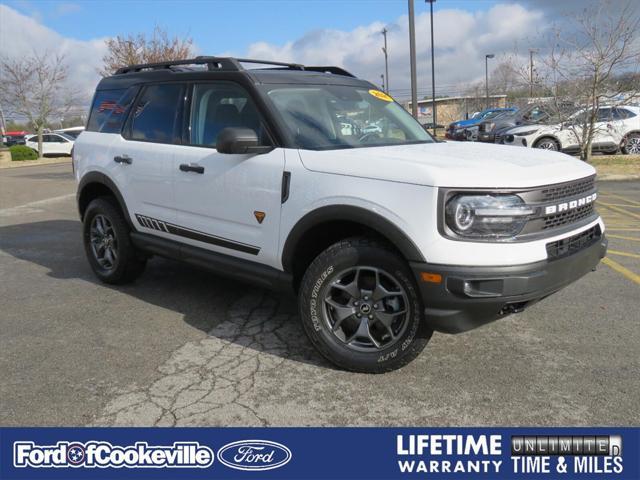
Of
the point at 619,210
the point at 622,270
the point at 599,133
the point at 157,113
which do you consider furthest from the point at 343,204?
the point at 599,133

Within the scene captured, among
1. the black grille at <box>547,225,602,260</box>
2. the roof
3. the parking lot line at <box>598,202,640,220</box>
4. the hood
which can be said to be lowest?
the parking lot line at <box>598,202,640,220</box>

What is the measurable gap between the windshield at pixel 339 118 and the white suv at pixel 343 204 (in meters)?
0.01

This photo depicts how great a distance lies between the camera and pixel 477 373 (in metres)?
3.57

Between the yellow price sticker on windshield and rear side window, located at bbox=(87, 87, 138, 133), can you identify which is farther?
rear side window, located at bbox=(87, 87, 138, 133)

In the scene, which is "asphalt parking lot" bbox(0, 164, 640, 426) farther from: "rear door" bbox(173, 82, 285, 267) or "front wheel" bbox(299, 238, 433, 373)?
"rear door" bbox(173, 82, 285, 267)

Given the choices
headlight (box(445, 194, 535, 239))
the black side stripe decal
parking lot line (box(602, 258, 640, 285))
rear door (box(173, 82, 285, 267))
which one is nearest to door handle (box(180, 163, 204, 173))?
rear door (box(173, 82, 285, 267))

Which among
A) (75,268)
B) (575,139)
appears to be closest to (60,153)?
(575,139)

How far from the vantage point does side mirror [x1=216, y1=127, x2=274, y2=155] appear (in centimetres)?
372

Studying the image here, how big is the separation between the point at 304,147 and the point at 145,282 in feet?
9.03

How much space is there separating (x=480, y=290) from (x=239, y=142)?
1787 mm

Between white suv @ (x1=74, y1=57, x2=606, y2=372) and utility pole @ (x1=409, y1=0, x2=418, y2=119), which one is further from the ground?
utility pole @ (x1=409, y1=0, x2=418, y2=119)

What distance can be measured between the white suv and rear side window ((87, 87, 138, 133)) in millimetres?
73

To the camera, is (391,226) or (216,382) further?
(216,382)

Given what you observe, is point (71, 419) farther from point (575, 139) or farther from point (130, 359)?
point (575, 139)
